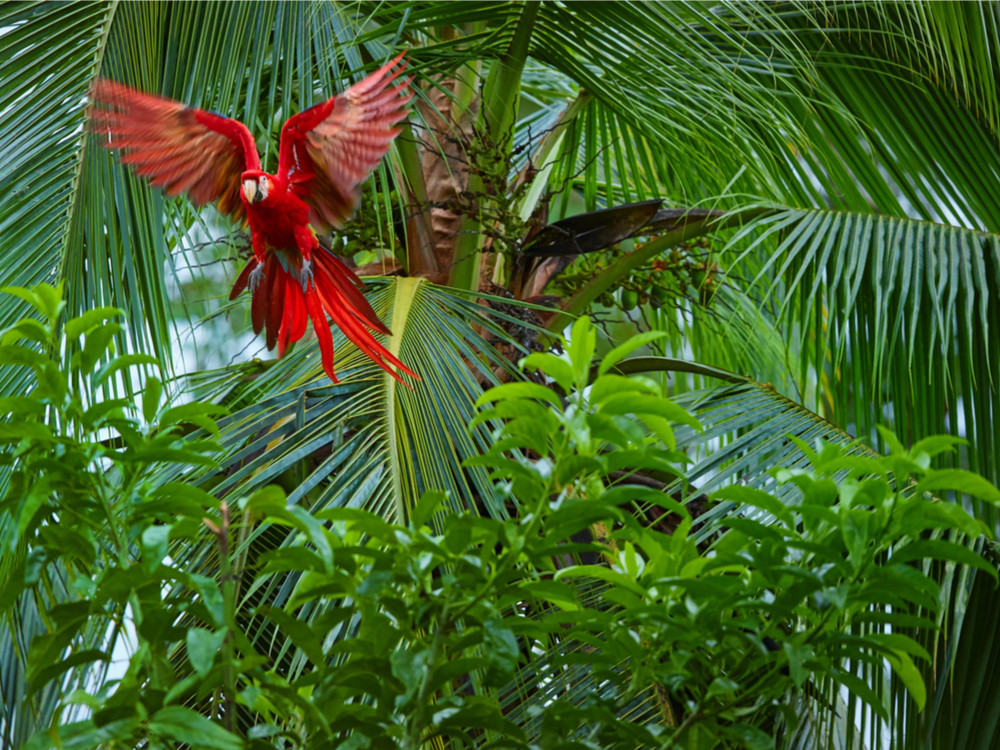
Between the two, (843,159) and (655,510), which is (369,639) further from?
(843,159)

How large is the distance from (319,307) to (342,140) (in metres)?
0.22

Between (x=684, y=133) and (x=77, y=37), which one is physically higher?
(x=77, y=37)

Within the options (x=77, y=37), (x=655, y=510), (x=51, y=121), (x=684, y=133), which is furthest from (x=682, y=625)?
(x=77, y=37)

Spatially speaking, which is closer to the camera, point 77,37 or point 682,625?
point 682,625

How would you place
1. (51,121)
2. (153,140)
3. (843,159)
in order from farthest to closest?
(843,159) → (51,121) → (153,140)

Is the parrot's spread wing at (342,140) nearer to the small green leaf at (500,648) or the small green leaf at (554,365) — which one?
the small green leaf at (554,365)

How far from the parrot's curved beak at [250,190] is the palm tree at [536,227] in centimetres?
19

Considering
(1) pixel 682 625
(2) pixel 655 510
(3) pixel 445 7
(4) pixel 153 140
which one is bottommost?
(2) pixel 655 510

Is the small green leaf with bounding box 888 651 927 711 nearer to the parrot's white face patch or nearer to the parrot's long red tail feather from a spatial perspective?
the parrot's long red tail feather

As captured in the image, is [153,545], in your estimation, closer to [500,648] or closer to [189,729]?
[189,729]

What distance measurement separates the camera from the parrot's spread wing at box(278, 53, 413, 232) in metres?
1.25

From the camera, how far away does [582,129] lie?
2.30m

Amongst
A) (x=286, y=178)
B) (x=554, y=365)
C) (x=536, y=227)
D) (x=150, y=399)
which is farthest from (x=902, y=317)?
(x=150, y=399)

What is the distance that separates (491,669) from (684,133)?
121cm
